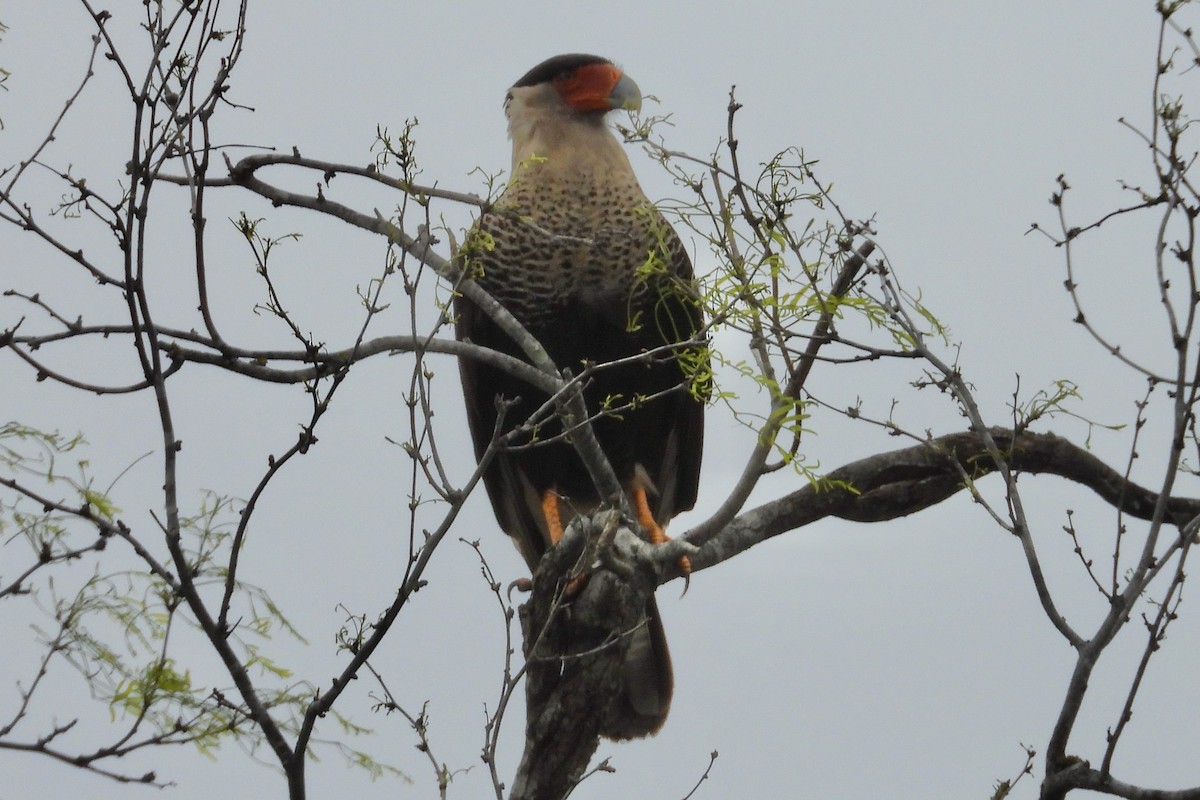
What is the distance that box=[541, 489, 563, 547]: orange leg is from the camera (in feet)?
13.2

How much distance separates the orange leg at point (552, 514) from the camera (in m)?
4.03

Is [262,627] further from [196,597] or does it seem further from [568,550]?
[568,550]

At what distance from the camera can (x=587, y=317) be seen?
3760 mm

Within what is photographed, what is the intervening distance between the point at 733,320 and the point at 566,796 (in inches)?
45.7

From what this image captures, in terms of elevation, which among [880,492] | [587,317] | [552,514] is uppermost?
[587,317]

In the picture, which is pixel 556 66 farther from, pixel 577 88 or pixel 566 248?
pixel 566 248

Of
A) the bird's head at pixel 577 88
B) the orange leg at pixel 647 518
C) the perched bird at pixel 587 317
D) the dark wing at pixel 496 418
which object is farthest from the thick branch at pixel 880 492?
the bird's head at pixel 577 88

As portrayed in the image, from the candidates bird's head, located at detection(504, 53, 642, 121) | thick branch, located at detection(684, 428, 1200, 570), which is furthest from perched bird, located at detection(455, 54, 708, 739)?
thick branch, located at detection(684, 428, 1200, 570)

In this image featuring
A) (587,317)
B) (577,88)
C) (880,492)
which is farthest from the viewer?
(577,88)

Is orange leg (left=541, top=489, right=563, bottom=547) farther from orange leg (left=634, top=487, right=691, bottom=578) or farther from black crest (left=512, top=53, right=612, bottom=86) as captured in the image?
black crest (left=512, top=53, right=612, bottom=86)

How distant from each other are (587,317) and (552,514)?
0.69 meters

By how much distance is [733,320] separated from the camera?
8.95 feet

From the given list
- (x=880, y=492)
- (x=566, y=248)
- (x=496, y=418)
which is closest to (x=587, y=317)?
(x=566, y=248)

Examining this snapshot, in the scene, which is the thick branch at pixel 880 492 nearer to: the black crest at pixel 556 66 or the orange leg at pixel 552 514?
the orange leg at pixel 552 514
